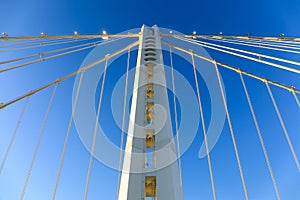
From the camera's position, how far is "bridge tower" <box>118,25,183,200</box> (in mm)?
2756

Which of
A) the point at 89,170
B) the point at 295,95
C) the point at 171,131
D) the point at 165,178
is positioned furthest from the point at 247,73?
the point at 89,170

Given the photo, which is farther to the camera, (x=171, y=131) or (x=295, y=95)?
(x=171, y=131)

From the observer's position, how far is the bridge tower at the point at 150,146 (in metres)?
2.76

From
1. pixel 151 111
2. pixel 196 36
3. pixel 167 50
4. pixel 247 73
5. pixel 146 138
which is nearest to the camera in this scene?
pixel 146 138

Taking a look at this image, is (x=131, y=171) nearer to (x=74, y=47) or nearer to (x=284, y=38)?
(x=284, y=38)

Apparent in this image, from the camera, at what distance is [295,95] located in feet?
10.7

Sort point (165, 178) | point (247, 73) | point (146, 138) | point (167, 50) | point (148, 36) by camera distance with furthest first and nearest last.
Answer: point (167, 50)
point (148, 36)
point (247, 73)
point (146, 138)
point (165, 178)

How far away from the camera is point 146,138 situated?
11.3 feet

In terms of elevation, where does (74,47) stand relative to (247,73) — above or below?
above

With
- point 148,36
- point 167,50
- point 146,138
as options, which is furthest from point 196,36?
point 146,138

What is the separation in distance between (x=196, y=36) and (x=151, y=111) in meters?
4.68

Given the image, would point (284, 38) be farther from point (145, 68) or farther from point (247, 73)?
point (145, 68)

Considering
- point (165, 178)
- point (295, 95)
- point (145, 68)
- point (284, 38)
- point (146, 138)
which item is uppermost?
point (284, 38)

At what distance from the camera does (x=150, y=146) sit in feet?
11.1
